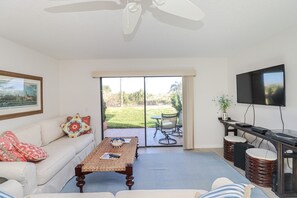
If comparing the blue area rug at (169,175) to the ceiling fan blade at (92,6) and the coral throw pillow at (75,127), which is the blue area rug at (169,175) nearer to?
the coral throw pillow at (75,127)

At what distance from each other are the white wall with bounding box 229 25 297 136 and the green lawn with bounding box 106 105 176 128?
1962 millimetres

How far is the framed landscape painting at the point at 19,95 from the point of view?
302cm

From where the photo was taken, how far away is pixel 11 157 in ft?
7.55

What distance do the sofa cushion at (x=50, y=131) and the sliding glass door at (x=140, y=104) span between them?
3.97 feet

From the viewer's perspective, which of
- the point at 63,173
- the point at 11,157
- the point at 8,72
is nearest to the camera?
the point at 11,157

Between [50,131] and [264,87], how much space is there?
12.6 feet

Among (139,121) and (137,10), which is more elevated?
(137,10)

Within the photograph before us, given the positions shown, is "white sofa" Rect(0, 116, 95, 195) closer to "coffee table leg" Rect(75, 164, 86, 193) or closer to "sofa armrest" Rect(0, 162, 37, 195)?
"sofa armrest" Rect(0, 162, 37, 195)

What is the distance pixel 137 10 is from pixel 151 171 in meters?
2.63

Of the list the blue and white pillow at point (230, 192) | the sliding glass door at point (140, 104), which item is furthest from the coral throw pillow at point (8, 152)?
the sliding glass door at point (140, 104)

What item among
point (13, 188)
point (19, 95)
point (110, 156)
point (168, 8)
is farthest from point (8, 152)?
point (168, 8)

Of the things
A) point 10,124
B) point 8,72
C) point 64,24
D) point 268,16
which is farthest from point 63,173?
point 268,16

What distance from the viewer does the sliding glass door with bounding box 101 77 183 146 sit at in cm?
495

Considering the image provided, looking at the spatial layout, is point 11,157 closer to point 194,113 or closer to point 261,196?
point 261,196
